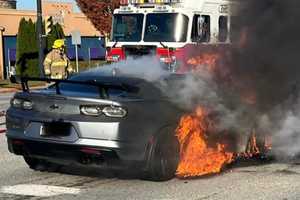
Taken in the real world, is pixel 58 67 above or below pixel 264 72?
below

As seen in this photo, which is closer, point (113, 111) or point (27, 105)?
point (113, 111)

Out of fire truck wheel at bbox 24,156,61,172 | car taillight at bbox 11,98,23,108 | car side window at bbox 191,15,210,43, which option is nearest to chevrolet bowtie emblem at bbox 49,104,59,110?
car taillight at bbox 11,98,23,108

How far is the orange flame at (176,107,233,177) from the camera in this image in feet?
24.1

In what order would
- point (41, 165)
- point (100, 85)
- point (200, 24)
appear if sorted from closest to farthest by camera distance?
1. point (100, 85)
2. point (41, 165)
3. point (200, 24)

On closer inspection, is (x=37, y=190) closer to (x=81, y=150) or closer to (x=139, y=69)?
(x=81, y=150)

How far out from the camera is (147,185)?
22.9ft

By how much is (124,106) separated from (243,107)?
162cm

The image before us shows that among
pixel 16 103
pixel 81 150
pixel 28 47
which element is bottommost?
pixel 28 47

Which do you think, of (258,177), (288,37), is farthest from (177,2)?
(258,177)

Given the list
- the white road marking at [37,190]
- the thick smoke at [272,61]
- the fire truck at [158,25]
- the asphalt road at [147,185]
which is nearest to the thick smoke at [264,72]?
the thick smoke at [272,61]

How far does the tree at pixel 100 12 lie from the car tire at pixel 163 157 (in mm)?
38685

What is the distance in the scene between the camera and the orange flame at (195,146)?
24.1ft

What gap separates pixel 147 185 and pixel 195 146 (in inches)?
32.0

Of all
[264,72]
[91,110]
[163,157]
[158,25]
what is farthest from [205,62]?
[158,25]
